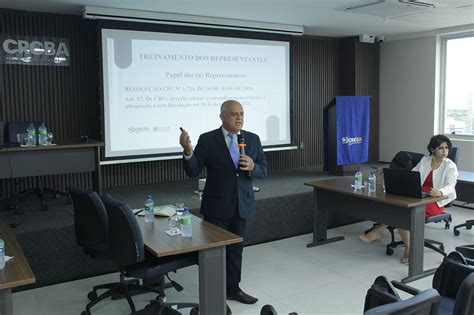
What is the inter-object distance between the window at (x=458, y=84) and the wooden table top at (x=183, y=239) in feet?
17.7

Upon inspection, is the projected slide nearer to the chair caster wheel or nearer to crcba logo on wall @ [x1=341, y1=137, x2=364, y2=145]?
crcba logo on wall @ [x1=341, y1=137, x2=364, y2=145]

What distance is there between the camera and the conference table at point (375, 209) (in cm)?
412

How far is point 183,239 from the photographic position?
3.08 meters

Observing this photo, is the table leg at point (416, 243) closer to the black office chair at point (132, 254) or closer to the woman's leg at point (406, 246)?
the woman's leg at point (406, 246)

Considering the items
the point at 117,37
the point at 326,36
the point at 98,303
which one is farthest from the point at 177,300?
the point at 326,36

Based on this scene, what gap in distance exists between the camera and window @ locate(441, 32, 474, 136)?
7.09 metres

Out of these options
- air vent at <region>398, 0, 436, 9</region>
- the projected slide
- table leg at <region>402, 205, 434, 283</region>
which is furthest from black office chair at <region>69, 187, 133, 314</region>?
air vent at <region>398, 0, 436, 9</region>

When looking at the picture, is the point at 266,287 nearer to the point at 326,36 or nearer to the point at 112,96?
the point at 112,96

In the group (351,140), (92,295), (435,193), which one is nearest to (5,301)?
(92,295)

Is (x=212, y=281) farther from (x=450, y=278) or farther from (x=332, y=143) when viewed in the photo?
(x=332, y=143)

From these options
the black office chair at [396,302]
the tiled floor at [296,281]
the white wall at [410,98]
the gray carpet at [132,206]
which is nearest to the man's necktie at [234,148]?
the tiled floor at [296,281]

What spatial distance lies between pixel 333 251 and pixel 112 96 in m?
3.12

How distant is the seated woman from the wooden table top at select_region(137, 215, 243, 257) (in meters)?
2.26

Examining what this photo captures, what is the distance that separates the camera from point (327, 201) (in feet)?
16.8
